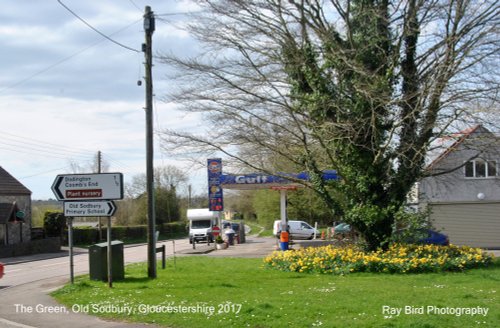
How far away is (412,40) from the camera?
1859 cm

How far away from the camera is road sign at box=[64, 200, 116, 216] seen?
14.5 m

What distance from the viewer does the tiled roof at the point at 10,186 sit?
4003 cm

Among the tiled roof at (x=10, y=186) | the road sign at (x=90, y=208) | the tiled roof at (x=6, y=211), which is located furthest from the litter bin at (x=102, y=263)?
the tiled roof at (x=10, y=186)

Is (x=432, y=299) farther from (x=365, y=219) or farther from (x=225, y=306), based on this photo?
(x=365, y=219)

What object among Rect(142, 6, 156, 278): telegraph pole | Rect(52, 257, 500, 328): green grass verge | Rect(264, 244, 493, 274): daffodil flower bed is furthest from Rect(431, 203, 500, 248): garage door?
Rect(142, 6, 156, 278): telegraph pole

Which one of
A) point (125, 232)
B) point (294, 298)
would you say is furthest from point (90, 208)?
point (125, 232)

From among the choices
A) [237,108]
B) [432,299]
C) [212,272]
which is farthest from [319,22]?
[432,299]

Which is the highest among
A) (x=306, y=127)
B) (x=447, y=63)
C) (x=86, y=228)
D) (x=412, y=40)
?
(x=412, y=40)

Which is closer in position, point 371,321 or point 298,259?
point 371,321

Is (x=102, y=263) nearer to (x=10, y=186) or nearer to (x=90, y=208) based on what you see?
(x=90, y=208)

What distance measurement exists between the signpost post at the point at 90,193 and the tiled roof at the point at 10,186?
27397 mm

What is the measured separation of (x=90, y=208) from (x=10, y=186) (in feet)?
96.1

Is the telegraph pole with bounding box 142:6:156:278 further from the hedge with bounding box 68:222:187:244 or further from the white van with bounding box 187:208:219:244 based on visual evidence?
the hedge with bounding box 68:222:187:244

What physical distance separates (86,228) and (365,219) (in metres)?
39.3
